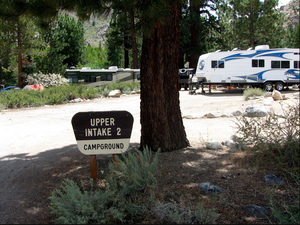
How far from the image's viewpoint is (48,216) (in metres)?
3.28

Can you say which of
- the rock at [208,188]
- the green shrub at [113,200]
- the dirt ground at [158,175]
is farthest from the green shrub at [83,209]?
the rock at [208,188]

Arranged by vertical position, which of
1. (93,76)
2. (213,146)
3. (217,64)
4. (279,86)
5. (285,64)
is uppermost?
(217,64)

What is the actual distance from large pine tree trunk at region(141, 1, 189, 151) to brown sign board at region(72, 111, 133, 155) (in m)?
1.29

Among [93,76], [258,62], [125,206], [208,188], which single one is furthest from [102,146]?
[93,76]

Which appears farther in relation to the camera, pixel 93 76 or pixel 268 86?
pixel 93 76

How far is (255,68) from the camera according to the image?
19.3 meters

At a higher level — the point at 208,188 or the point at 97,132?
the point at 97,132

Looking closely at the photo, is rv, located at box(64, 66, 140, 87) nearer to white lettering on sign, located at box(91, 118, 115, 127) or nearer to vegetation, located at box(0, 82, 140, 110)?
vegetation, located at box(0, 82, 140, 110)

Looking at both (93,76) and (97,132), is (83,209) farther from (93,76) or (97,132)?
(93,76)

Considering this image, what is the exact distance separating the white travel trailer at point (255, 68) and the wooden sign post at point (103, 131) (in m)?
16.3

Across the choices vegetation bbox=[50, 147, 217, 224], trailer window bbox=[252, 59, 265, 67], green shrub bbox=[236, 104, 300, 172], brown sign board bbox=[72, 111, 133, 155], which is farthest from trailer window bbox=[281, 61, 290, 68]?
vegetation bbox=[50, 147, 217, 224]

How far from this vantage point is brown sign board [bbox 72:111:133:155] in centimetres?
383

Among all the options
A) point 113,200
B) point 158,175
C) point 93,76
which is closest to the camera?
point 113,200

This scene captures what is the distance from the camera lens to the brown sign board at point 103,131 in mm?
3828
